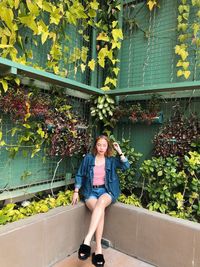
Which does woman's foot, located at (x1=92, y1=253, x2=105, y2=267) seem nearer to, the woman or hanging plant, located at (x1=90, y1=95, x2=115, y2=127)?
the woman

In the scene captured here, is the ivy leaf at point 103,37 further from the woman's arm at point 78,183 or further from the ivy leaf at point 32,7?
the woman's arm at point 78,183

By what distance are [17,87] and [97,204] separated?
1.51 m

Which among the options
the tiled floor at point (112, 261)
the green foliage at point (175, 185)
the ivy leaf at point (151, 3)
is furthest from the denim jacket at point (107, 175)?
the ivy leaf at point (151, 3)

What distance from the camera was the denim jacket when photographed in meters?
2.75

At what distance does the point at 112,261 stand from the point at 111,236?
312mm

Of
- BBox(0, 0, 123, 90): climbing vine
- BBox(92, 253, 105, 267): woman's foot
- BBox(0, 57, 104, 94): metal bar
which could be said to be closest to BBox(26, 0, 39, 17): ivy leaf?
BBox(0, 0, 123, 90): climbing vine

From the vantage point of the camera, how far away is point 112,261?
2.46m

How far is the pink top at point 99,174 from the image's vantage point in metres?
2.77

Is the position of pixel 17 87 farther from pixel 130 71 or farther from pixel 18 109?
pixel 130 71

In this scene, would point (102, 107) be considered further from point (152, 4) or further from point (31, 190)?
point (152, 4)

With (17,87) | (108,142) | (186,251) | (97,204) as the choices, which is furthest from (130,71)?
(186,251)

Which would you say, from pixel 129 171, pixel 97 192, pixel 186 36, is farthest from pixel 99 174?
pixel 186 36

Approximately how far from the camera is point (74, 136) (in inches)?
109

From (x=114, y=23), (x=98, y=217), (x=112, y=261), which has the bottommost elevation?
(x=112, y=261)
